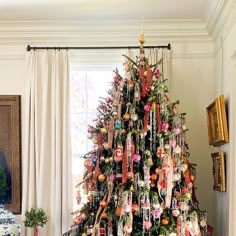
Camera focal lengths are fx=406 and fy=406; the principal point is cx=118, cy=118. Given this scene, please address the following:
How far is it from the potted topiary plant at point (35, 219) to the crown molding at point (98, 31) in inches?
65.5

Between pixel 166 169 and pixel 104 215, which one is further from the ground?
pixel 166 169

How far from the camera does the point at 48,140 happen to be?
3902 mm

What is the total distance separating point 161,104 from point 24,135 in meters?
1.51

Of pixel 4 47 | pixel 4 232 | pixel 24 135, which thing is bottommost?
pixel 4 232

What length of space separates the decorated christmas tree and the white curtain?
579mm

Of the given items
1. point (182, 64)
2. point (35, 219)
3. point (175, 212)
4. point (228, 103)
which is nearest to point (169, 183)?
point (175, 212)

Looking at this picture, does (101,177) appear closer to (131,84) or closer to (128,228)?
(128,228)

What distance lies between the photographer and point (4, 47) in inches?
162

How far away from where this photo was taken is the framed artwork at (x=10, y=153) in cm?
396

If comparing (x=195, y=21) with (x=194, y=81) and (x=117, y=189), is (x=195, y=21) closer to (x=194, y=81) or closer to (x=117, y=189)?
(x=194, y=81)

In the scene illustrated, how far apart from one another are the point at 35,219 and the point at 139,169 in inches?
45.8

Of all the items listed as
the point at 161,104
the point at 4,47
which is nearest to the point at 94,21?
the point at 4,47

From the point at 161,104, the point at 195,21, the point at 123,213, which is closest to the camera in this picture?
the point at 123,213

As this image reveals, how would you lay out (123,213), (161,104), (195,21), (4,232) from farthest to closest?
1. (195,21)
2. (4,232)
3. (161,104)
4. (123,213)
